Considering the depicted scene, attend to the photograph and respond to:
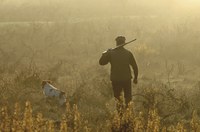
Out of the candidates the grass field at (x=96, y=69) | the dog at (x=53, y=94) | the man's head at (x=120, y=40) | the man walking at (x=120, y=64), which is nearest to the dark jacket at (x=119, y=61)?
the man walking at (x=120, y=64)

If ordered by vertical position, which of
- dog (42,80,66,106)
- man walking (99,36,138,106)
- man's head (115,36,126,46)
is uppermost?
man's head (115,36,126,46)

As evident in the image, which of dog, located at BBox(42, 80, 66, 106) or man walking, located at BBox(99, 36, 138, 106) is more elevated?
man walking, located at BBox(99, 36, 138, 106)

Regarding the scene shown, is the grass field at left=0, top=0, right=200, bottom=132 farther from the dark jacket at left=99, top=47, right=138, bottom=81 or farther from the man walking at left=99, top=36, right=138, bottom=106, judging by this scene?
the dark jacket at left=99, top=47, right=138, bottom=81

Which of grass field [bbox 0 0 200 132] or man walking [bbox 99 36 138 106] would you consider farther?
grass field [bbox 0 0 200 132]

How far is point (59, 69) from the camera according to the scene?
48.6ft

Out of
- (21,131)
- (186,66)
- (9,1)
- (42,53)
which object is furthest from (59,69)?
(9,1)

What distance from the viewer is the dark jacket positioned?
827 cm

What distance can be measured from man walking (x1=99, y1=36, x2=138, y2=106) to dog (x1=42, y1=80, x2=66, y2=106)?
2.19 metres

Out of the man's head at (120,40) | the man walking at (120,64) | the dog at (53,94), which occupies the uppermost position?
the man's head at (120,40)

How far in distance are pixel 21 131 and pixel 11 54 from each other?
1367 centimetres

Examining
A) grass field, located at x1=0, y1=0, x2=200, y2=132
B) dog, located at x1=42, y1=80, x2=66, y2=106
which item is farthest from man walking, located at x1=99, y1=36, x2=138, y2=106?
dog, located at x1=42, y1=80, x2=66, y2=106

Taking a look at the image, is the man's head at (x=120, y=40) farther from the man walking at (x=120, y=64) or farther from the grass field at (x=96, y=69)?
the grass field at (x=96, y=69)

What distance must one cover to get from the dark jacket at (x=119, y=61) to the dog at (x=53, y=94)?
2.24 m

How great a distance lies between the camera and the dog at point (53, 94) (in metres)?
10.3
